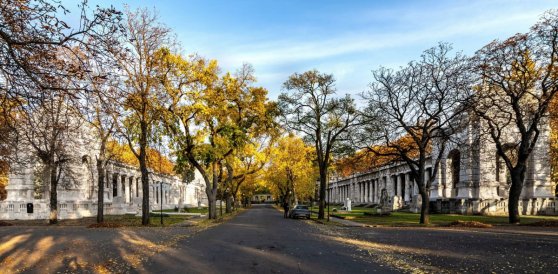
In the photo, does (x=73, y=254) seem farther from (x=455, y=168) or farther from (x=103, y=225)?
(x=455, y=168)

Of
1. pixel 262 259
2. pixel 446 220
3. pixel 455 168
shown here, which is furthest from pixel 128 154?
pixel 455 168


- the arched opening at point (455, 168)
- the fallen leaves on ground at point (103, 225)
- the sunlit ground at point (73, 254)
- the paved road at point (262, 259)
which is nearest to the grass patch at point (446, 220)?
the arched opening at point (455, 168)

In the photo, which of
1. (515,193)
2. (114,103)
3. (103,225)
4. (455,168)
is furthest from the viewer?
(455,168)

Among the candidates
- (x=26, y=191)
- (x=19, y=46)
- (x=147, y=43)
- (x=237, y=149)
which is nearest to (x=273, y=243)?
(x=19, y=46)

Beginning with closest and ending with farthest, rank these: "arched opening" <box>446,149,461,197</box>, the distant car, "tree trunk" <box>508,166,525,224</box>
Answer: "tree trunk" <box>508,166,525,224</box>
the distant car
"arched opening" <box>446,149,461,197</box>

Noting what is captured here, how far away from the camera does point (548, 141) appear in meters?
49.7

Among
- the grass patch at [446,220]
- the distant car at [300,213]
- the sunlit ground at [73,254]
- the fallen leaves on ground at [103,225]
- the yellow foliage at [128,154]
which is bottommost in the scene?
the distant car at [300,213]

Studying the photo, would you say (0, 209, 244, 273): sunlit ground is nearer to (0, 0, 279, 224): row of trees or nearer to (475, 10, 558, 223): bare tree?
(0, 0, 279, 224): row of trees

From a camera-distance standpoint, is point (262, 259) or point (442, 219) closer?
point (262, 259)

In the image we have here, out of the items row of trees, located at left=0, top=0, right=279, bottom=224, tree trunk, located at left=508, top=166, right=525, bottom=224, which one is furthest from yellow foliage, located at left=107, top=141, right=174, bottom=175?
tree trunk, located at left=508, top=166, right=525, bottom=224

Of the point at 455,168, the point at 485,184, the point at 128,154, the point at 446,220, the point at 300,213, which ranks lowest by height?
the point at 300,213

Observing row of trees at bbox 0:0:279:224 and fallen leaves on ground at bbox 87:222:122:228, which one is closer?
row of trees at bbox 0:0:279:224

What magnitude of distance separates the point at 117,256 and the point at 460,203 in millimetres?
41043

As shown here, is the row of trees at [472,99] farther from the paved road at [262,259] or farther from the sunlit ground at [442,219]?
the paved road at [262,259]
